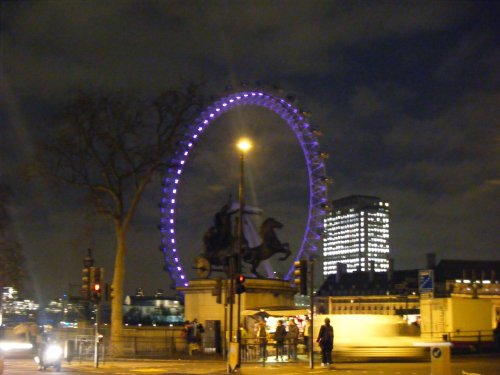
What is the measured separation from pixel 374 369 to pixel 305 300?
64.3m

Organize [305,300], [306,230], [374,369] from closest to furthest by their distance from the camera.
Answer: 1. [374,369]
2. [306,230]
3. [305,300]

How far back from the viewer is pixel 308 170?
6081cm

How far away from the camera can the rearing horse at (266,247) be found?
5034 cm

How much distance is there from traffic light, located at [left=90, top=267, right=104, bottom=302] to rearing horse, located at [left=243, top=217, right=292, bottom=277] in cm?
1907

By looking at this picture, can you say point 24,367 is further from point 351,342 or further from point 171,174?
point 171,174

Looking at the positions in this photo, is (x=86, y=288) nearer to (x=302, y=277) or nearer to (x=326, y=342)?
(x=302, y=277)

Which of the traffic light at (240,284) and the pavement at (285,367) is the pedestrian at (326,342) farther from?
the traffic light at (240,284)

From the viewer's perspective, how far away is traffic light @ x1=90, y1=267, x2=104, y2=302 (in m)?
31.3

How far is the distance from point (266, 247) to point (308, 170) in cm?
1169

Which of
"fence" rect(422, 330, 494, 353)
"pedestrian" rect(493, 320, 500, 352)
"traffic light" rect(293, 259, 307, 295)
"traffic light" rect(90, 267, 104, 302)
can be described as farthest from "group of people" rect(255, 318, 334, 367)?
"pedestrian" rect(493, 320, 500, 352)

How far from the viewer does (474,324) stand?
3925 centimetres

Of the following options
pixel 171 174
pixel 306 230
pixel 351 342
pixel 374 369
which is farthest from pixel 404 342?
pixel 171 174

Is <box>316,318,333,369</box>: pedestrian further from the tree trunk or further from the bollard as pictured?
the tree trunk

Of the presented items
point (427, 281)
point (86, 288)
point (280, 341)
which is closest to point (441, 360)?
point (427, 281)
